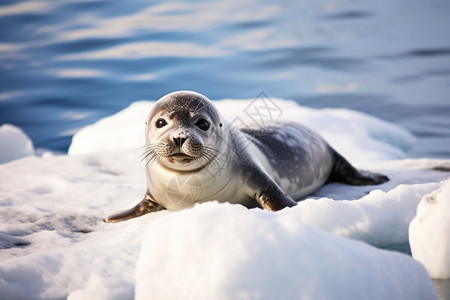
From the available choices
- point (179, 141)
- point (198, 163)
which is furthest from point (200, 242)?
point (198, 163)

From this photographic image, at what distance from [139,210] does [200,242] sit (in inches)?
67.6

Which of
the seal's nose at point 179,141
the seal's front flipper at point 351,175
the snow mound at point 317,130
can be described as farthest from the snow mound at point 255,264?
the snow mound at point 317,130

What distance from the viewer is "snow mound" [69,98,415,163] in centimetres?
680

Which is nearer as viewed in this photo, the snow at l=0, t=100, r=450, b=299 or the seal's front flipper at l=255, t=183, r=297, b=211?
the snow at l=0, t=100, r=450, b=299

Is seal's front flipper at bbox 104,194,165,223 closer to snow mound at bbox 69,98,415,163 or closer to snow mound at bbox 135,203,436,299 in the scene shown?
snow mound at bbox 135,203,436,299

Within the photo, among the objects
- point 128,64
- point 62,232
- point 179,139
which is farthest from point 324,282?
point 128,64

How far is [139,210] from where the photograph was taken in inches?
157

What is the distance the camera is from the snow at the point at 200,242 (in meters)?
2.28

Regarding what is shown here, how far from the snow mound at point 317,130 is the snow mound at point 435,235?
3437mm

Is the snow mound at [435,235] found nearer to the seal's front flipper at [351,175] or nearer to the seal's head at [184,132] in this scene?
the seal's head at [184,132]

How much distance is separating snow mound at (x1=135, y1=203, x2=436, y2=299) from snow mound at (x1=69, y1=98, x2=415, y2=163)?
3985mm

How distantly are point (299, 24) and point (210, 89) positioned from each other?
4.52 m

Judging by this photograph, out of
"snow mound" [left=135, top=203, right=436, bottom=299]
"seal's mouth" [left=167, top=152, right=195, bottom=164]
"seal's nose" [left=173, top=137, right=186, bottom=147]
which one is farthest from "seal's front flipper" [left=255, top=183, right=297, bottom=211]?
"snow mound" [left=135, top=203, right=436, bottom=299]

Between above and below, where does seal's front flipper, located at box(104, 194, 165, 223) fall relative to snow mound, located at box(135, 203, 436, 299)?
below
